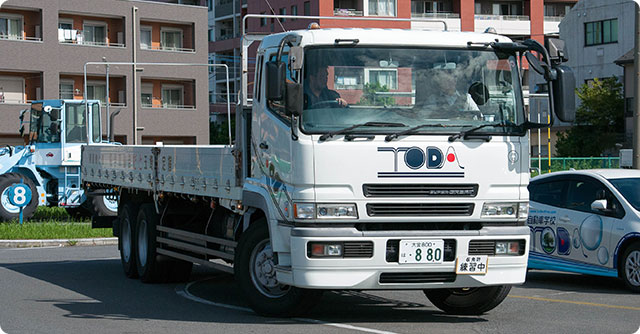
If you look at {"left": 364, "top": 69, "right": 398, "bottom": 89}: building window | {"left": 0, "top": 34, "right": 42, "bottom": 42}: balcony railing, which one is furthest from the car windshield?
{"left": 0, "top": 34, "right": 42, "bottom": 42}: balcony railing

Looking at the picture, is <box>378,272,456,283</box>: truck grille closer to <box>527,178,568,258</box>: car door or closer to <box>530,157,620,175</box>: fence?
<box>527,178,568,258</box>: car door

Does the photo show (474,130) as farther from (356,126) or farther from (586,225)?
(586,225)

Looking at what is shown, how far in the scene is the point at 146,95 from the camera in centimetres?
6325

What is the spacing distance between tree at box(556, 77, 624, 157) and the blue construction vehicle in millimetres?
35200

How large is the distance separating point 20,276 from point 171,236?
292cm

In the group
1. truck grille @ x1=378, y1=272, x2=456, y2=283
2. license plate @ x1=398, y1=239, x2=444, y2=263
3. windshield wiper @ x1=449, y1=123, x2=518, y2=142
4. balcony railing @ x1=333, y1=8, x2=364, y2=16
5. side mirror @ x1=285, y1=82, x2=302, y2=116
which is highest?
balcony railing @ x1=333, y1=8, x2=364, y2=16

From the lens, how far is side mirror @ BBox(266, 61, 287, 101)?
31.1 feet

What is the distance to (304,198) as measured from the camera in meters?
9.38

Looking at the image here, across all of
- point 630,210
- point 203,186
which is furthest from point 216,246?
point 630,210

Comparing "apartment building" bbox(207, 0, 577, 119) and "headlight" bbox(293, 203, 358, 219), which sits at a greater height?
"apartment building" bbox(207, 0, 577, 119)

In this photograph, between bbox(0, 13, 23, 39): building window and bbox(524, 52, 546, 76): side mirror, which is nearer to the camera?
bbox(524, 52, 546, 76): side mirror

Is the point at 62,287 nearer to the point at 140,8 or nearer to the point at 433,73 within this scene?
the point at 433,73

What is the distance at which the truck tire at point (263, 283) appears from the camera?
9977 millimetres

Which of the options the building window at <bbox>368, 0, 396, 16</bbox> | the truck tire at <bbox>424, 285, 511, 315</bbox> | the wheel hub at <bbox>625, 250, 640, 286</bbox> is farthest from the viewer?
the building window at <bbox>368, 0, 396, 16</bbox>
